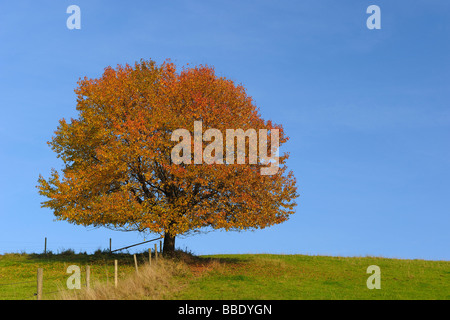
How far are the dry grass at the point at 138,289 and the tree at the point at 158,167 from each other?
16.6 ft

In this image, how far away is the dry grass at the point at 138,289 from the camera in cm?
2047

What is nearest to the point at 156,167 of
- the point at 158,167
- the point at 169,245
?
the point at 158,167

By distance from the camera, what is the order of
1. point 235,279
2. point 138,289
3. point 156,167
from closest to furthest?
point 138,289 < point 235,279 < point 156,167

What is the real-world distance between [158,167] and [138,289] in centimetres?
1286

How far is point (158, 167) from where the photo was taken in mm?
32875

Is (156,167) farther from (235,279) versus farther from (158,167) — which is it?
(235,279)

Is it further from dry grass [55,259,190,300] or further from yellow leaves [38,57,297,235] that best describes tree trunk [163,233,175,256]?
dry grass [55,259,190,300]

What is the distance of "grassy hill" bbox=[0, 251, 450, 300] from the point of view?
21.7 m

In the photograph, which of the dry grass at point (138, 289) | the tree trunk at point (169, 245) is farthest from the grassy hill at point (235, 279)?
the tree trunk at point (169, 245)

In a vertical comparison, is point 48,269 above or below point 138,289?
below

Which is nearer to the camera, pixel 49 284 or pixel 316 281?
pixel 316 281

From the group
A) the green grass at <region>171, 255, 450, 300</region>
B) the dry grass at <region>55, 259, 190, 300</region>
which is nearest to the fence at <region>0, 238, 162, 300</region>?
the dry grass at <region>55, 259, 190, 300</region>

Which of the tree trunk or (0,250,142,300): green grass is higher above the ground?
the tree trunk

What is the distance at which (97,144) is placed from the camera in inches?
1375
